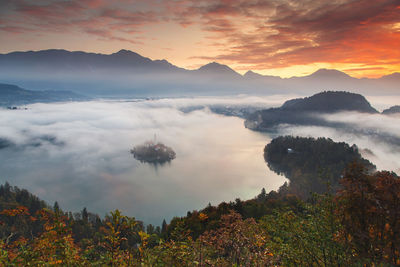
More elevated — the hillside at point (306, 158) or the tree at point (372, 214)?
the tree at point (372, 214)

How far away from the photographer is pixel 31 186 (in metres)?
91.3

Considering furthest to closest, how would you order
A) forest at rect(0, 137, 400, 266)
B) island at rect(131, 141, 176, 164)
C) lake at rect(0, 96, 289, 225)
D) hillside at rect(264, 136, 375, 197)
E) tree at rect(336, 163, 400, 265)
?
1. island at rect(131, 141, 176, 164)
2. hillside at rect(264, 136, 375, 197)
3. lake at rect(0, 96, 289, 225)
4. tree at rect(336, 163, 400, 265)
5. forest at rect(0, 137, 400, 266)


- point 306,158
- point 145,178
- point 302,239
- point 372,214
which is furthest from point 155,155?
point 372,214

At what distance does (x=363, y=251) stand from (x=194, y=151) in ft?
445


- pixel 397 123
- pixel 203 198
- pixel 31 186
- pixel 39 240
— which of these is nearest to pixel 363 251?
pixel 39 240

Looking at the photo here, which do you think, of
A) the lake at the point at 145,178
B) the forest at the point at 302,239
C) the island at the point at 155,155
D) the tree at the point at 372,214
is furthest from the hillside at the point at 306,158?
the tree at the point at 372,214

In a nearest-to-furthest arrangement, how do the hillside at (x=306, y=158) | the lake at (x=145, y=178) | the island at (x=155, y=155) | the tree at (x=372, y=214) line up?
the tree at (x=372, y=214), the lake at (x=145, y=178), the hillside at (x=306, y=158), the island at (x=155, y=155)

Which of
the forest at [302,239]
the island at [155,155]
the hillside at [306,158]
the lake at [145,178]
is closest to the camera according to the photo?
the forest at [302,239]

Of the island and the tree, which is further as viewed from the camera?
the island

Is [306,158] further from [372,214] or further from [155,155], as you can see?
[372,214]

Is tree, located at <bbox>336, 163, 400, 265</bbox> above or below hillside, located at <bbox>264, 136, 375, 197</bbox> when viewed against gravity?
above

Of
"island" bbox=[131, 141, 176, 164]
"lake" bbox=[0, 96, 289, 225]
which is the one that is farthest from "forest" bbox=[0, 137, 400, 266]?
"island" bbox=[131, 141, 176, 164]

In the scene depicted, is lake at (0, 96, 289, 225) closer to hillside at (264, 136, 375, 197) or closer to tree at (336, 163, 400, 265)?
hillside at (264, 136, 375, 197)

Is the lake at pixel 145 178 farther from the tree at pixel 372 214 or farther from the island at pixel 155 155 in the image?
the tree at pixel 372 214
